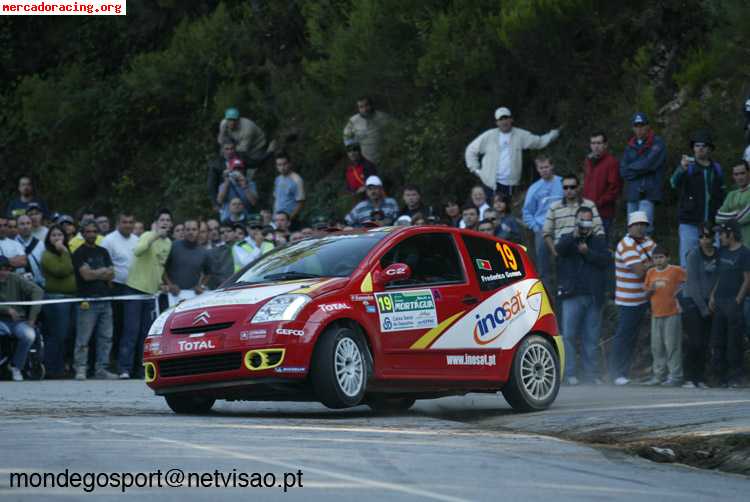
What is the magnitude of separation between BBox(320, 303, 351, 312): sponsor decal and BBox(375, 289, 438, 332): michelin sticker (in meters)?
0.48

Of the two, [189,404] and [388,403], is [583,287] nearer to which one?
[388,403]

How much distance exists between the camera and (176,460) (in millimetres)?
9641

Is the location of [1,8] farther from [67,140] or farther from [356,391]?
[356,391]

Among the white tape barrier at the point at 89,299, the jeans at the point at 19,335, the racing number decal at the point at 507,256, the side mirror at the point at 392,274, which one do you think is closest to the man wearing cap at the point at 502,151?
the white tape barrier at the point at 89,299

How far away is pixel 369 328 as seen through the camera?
44.8 ft

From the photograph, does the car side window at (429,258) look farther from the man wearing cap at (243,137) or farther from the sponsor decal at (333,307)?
the man wearing cap at (243,137)

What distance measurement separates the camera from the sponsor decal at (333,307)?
522 inches

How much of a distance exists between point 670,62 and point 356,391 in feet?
41.2

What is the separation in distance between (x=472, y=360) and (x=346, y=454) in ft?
14.8

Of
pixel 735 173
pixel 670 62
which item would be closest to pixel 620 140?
pixel 670 62

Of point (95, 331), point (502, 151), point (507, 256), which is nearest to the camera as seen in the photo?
point (507, 256)

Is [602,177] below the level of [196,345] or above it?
above

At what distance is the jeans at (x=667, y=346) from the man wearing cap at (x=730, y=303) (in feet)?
2.36

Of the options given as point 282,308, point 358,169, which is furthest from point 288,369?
point 358,169
